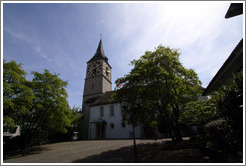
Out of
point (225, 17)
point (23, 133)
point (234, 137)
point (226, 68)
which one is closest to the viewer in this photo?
point (234, 137)

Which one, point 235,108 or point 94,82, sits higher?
point 94,82

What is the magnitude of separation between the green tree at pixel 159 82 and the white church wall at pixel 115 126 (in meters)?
13.0

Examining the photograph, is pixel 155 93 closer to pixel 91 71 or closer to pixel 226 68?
pixel 226 68

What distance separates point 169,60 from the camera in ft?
34.7

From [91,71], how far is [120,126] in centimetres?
2296

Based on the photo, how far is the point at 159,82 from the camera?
9852 mm

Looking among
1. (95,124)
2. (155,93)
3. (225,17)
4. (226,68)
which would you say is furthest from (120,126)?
(225,17)

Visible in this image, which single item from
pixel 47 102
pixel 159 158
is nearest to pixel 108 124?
pixel 47 102

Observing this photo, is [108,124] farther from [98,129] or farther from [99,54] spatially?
[99,54]

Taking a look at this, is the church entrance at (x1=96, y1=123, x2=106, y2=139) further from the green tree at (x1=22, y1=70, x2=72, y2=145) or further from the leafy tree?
the leafy tree

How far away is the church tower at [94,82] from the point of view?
32.1m

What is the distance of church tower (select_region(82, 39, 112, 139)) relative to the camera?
105ft

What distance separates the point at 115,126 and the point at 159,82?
18.0 meters

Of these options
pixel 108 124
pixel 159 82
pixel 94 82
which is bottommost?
pixel 108 124
